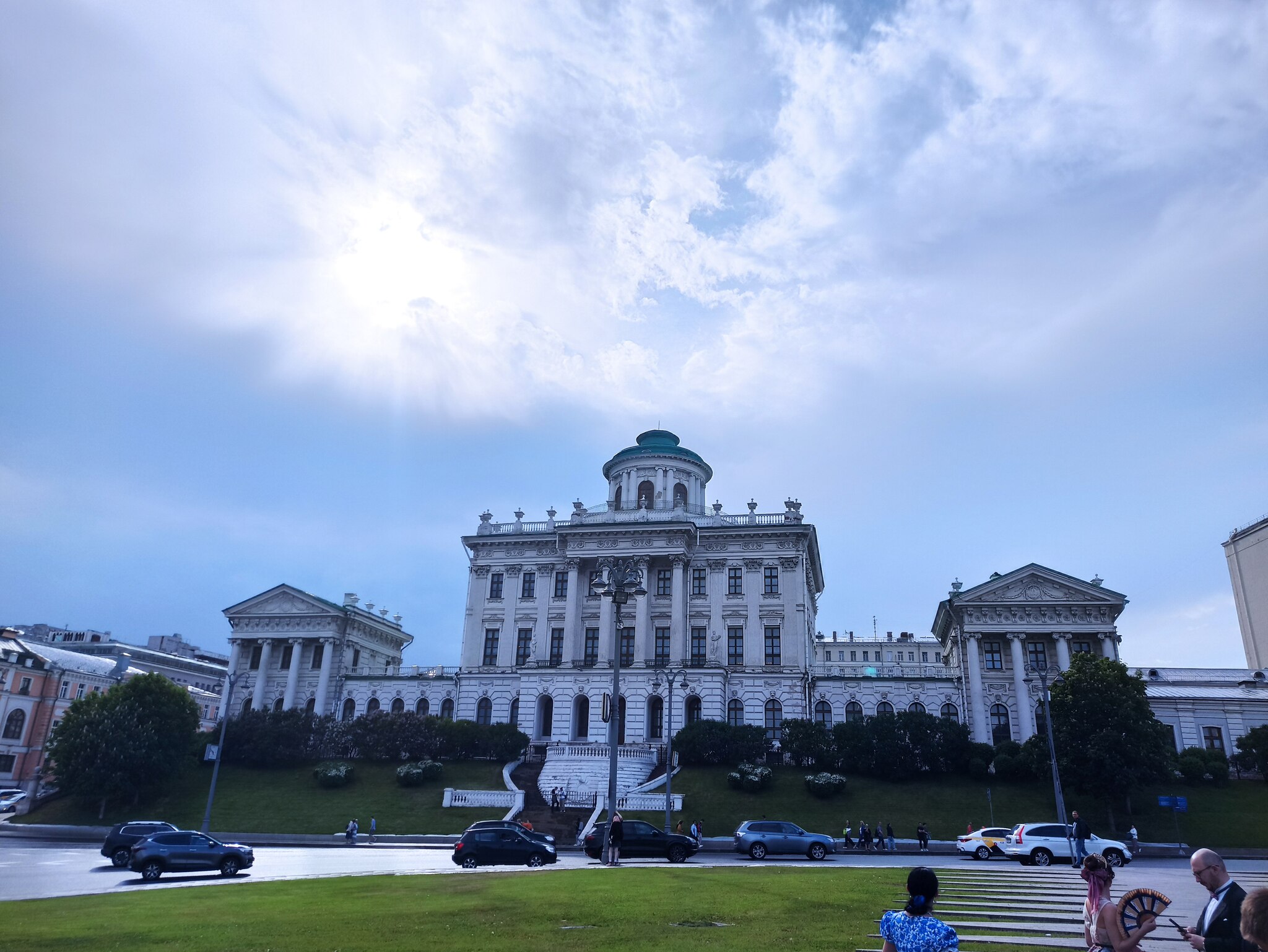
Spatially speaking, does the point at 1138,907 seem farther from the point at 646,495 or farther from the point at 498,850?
the point at 646,495

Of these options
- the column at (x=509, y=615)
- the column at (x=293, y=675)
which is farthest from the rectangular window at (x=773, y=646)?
the column at (x=293, y=675)

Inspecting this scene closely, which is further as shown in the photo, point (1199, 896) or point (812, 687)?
point (812, 687)

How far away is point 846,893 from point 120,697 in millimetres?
52137

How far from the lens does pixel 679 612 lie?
66812mm

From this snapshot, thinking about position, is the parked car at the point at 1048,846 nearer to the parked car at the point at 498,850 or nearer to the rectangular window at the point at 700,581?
the parked car at the point at 498,850

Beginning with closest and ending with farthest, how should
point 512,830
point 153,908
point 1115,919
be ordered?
point 1115,919
point 153,908
point 512,830

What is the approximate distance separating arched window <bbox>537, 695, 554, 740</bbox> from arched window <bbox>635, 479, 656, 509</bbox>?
57.2ft

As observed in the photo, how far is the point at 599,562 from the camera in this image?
2662 inches

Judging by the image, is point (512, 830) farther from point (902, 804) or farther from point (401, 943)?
point (902, 804)

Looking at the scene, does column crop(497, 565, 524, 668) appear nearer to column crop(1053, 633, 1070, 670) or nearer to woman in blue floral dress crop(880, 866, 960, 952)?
column crop(1053, 633, 1070, 670)

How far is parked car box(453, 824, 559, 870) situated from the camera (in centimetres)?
3125

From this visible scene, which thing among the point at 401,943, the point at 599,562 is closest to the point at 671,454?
Answer: the point at 599,562

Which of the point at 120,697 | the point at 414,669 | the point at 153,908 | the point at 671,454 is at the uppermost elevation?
the point at 671,454

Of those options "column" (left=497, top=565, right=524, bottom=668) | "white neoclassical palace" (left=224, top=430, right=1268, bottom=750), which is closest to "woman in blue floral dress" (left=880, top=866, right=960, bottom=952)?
"white neoclassical palace" (left=224, top=430, right=1268, bottom=750)
